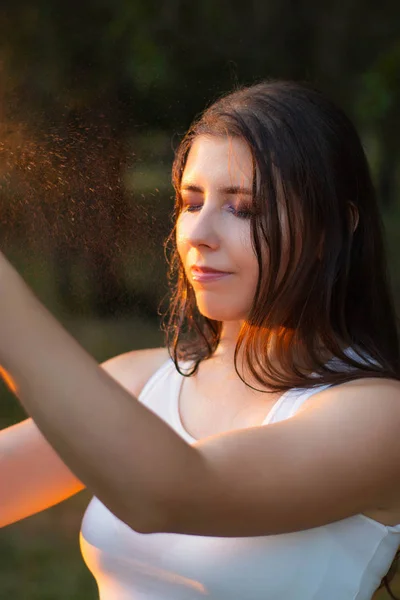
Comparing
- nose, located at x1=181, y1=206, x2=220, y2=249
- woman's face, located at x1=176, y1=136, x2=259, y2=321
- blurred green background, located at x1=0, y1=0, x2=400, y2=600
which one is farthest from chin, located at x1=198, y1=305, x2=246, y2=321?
blurred green background, located at x1=0, y1=0, x2=400, y2=600

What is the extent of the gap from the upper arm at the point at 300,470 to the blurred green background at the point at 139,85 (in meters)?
1.20

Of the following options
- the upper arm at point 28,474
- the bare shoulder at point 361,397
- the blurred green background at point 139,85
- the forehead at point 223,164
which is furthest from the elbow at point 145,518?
the blurred green background at point 139,85

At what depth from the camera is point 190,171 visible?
5.40 ft

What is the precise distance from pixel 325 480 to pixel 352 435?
3.2 inches

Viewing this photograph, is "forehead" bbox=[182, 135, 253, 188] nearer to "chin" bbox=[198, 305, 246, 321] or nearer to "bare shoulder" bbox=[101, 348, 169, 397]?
"chin" bbox=[198, 305, 246, 321]

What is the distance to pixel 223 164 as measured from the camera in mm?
1583

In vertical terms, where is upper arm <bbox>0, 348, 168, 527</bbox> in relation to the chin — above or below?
→ below

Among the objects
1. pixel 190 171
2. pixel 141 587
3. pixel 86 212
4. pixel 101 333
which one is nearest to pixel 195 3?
pixel 101 333

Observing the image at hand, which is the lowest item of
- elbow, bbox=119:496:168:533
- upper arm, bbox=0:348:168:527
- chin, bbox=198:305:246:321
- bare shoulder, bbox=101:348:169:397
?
upper arm, bbox=0:348:168:527

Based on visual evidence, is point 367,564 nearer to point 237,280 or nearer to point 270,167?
point 237,280

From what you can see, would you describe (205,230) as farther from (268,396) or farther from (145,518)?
(145,518)

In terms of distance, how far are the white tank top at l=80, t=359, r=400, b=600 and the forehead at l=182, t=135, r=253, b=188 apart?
36 cm

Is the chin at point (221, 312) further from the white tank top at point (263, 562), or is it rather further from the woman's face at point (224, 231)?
the white tank top at point (263, 562)

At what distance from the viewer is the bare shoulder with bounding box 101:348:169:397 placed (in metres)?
1.96
